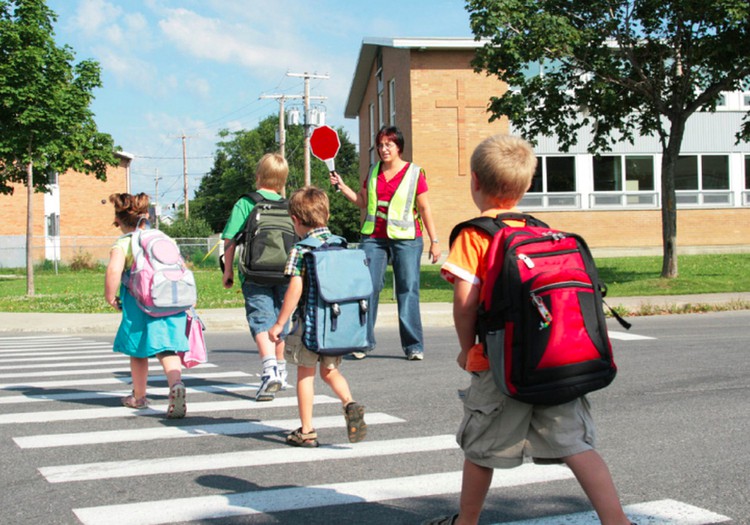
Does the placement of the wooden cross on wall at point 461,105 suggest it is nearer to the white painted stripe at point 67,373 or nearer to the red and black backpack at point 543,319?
the white painted stripe at point 67,373

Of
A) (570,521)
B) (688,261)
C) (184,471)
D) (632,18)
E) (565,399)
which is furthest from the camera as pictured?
(688,261)

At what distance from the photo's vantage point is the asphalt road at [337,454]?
12.8 ft

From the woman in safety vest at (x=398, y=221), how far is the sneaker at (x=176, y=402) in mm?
2792

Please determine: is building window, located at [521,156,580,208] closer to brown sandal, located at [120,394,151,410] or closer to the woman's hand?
the woman's hand

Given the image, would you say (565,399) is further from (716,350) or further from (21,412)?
(716,350)

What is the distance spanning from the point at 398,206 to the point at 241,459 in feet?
13.6

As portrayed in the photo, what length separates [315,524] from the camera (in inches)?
146

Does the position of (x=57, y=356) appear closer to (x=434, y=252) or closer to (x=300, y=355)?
(x=434, y=252)

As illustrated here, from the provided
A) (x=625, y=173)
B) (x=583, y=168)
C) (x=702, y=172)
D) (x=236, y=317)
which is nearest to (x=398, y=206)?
(x=236, y=317)

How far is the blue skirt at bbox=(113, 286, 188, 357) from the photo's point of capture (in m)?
6.17

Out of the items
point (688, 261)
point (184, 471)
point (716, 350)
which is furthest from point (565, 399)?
point (688, 261)

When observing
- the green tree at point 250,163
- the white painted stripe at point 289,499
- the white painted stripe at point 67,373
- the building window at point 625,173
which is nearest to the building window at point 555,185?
the building window at point 625,173

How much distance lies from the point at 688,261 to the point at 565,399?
2636 cm

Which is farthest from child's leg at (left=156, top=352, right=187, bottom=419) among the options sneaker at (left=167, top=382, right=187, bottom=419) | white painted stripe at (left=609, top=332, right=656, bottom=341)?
white painted stripe at (left=609, top=332, right=656, bottom=341)
